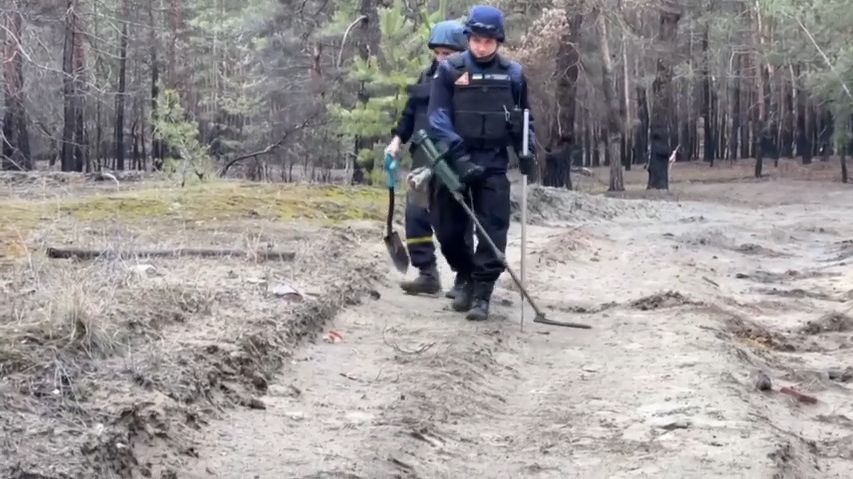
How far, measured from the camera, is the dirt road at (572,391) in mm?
4859

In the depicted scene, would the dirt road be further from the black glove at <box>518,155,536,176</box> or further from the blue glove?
the black glove at <box>518,155,536,176</box>

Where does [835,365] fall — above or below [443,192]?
below

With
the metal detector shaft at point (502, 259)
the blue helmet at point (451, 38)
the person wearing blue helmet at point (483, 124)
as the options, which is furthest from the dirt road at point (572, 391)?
the blue helmet at point (451, 38)

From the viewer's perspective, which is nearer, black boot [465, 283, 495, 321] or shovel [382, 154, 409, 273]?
black boot [465, 283, 495, 321]

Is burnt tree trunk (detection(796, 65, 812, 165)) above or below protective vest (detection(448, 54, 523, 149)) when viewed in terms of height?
above

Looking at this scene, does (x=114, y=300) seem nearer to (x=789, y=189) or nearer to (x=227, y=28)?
(x=789, y=189)

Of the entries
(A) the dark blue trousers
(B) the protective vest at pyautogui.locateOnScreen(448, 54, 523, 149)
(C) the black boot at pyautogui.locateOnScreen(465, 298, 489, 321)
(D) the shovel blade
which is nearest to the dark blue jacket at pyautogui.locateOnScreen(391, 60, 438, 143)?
(A) the dark blue trousers

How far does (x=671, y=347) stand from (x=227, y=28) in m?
41.0

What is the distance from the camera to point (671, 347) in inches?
293

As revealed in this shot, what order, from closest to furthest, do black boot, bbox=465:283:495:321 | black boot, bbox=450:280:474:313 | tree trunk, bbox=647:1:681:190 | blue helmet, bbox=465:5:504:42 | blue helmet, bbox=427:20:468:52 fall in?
blue helmet, bbox=465:5:504:42 → black boot, bbox=465:283:495:321 → black boot, bbox=450:280:474:313 → blue helmet, bbox=427:20:468:52 → tree trunk, bbox=647:1:681:190

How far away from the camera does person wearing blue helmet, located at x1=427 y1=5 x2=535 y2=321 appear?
27.0 ft

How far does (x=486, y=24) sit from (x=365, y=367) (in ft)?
9.28

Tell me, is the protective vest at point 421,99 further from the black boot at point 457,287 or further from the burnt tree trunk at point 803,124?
the burnt tree trunk at point 803,124

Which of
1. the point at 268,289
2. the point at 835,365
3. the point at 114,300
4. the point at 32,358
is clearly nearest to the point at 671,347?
the point at 835,365
